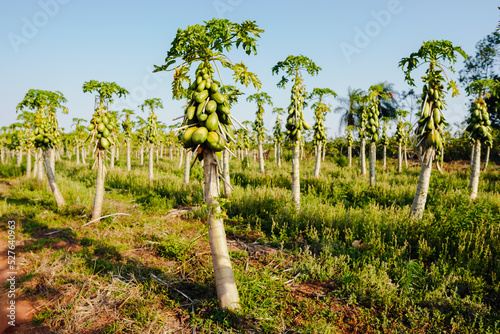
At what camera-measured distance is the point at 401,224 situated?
19.6 ft

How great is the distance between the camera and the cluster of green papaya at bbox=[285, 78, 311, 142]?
8.62 meters

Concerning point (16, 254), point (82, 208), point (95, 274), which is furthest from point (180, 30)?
point (82, 208)

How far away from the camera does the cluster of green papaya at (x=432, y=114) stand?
243 inches

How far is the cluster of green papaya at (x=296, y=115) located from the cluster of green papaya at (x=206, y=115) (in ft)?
→ 18.2

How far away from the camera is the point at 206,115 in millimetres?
3135

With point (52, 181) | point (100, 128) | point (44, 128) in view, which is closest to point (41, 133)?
point (44, 128)

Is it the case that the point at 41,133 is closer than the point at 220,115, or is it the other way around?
the point at 220,115

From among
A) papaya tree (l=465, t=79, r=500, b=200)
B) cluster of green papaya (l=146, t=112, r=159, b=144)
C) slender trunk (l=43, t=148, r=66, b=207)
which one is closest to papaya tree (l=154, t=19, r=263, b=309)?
slender trunk (l=43, t=148, r=66, b=207)

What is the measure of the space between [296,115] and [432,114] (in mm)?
3868

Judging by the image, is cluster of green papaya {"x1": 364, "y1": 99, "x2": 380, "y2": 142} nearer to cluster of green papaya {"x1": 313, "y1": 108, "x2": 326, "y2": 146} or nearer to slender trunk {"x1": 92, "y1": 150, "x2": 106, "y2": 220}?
cluster of green papaya {"x1": 313, "y1": 108, "x2": 326, "y2": 146}

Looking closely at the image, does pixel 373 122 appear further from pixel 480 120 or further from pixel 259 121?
pixel 259 121

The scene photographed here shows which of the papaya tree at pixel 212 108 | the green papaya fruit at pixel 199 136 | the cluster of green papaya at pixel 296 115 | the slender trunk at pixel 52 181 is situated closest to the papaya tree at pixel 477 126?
the cluster of green papaya at pixel 296 115

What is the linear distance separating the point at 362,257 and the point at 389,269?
1.58 feet

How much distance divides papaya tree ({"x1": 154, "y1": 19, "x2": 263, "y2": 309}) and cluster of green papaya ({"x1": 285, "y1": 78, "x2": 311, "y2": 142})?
5319 mm
